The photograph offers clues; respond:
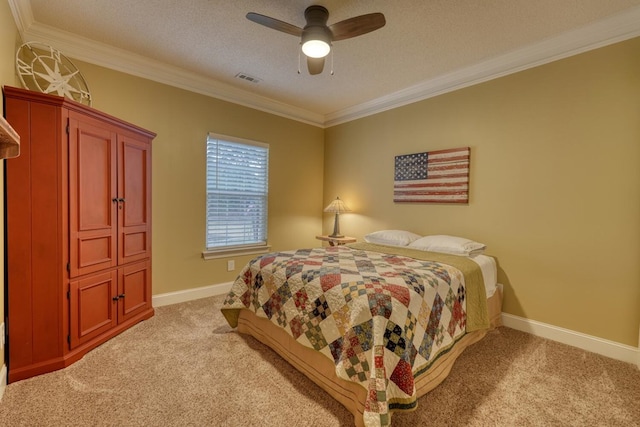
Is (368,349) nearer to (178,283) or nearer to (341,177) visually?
(178,283)

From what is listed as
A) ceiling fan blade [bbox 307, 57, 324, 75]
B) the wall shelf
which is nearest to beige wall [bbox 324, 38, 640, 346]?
ceiling fan blade [bbox 307, 57, 324, 75]

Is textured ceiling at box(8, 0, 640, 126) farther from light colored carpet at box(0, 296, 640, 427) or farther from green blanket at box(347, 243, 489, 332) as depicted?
light colored carpet at box(0, 296, 640, 427)

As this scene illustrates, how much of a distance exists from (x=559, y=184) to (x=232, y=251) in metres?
3.52

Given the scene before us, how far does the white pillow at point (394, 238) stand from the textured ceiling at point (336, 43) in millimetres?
1672

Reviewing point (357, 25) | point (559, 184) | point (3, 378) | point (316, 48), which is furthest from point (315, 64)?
point (3, 378)

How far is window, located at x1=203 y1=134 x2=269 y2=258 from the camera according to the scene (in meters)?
3.54

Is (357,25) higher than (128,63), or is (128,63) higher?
(128,63)

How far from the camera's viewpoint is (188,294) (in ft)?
11.0

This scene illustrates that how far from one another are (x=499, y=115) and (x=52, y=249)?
3.89 m

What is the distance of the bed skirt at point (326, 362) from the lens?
1.58 m

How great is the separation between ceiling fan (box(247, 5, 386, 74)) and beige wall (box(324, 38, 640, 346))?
1701 mm

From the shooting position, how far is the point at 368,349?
1.48 metres

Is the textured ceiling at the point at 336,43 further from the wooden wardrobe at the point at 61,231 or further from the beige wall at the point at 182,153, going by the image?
the wooden wardrobe at the point at 61,231

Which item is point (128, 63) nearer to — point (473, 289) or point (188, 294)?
point (188, 294)
